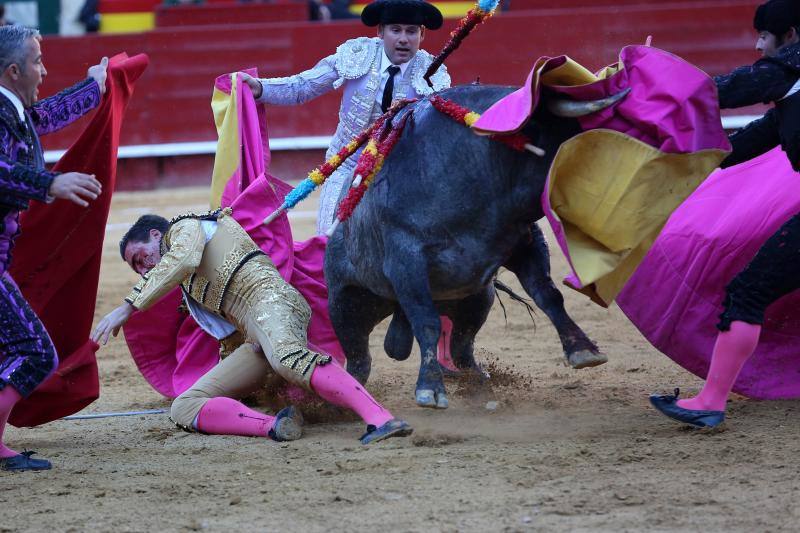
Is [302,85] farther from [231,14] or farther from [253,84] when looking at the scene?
[231,14]

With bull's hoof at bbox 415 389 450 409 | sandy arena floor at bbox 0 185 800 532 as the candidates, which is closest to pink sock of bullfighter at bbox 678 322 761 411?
sandy arena floor at bbox 0 185 800 532

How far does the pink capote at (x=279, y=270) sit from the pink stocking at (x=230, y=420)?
63 centimetres

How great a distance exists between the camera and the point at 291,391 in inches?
173

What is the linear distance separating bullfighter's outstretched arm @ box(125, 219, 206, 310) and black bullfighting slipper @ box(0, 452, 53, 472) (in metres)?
0.56

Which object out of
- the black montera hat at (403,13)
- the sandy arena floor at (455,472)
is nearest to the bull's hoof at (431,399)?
the sandy arena floor at (455,472)

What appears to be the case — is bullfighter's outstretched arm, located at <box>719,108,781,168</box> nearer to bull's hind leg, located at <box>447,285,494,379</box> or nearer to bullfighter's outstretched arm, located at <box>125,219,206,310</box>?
bull's hind leg, located at <box>447,285,494,379</box>

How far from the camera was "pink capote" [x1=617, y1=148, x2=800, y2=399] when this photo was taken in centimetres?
408

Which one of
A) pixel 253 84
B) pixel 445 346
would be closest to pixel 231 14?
pixel 253 84

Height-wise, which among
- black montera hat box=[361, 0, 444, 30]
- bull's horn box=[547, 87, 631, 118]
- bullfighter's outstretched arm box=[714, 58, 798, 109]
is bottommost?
bull's horn box=[547, 87, 631, 118]

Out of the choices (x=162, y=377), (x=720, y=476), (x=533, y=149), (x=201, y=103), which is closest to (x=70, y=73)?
(x=201, y=103)

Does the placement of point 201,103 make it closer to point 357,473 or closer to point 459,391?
point 459,391

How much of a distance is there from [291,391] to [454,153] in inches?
47.0

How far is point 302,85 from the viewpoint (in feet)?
15.8

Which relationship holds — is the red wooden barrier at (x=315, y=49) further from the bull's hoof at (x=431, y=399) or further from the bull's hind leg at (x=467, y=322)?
the bull's hoof at (x=431, y=399)
